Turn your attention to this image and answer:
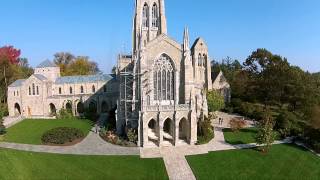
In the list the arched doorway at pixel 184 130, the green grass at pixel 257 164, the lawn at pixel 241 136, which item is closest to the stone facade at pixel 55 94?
the arched doorway at pixel 184 130

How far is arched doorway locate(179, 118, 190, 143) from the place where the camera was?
40656mm

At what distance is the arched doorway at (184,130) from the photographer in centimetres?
4066

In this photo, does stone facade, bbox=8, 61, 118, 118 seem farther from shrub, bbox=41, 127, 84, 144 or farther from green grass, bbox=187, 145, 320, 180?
green grass, bbox=187, 145, 320, 180

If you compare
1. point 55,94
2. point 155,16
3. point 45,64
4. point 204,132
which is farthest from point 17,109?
point 204,132

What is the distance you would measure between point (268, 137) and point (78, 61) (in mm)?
62072

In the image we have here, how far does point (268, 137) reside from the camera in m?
38.5

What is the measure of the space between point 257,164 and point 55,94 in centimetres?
3987

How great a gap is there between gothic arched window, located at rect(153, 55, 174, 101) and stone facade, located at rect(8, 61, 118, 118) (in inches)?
678

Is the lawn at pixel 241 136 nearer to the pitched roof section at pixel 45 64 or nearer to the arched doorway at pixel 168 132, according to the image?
the arched doorway at pixel 168 132

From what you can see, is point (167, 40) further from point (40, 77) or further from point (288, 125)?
point (40, 77)

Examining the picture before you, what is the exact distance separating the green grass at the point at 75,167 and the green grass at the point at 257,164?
14.8ft

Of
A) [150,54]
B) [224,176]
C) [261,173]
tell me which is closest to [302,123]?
[261,173]

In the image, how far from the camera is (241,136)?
146ft

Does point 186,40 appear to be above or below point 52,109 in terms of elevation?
above
